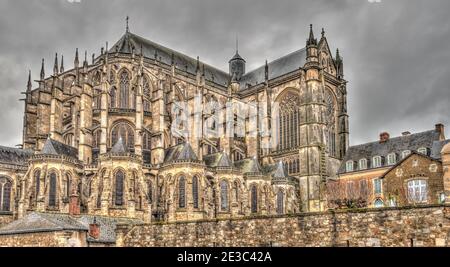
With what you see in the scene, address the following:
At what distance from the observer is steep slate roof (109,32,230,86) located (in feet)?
201

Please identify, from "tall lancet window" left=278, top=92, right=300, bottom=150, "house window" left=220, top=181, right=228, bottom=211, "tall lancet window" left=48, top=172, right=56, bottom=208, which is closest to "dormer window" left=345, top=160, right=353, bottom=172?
"tall lancet window" left=278, top=92, right=300, bottom=150

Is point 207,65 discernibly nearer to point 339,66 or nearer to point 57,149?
point 339,66

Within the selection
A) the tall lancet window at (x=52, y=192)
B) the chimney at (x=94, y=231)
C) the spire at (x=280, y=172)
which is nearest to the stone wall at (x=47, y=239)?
the chimney at (x=94, y=231)

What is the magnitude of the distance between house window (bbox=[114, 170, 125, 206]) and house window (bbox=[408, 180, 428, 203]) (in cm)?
2396

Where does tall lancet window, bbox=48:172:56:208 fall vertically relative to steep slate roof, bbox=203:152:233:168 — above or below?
below

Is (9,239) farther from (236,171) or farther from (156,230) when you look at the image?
(236,171)

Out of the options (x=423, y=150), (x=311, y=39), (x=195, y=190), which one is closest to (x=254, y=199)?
(x=195, y=190)

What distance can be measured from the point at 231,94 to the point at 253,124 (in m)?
4.79

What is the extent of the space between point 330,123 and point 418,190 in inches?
1009

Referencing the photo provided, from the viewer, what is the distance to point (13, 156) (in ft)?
156

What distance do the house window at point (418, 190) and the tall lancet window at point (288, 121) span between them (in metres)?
23.4

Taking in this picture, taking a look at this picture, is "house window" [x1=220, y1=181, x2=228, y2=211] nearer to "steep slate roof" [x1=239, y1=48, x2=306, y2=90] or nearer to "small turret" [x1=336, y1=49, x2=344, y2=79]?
"steep slate roof" [x1=239, y1=48, x2=306, y2=90]

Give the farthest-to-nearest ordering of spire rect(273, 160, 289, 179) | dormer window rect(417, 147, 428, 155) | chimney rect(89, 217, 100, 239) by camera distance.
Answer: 1. spire rect(273, 160, 289, 179)
2. dormer window rect(417, 147, 428, 155)
3. chimney rect(89, 217, 100, 239)

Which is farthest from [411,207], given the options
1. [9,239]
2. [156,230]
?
[9,239]
